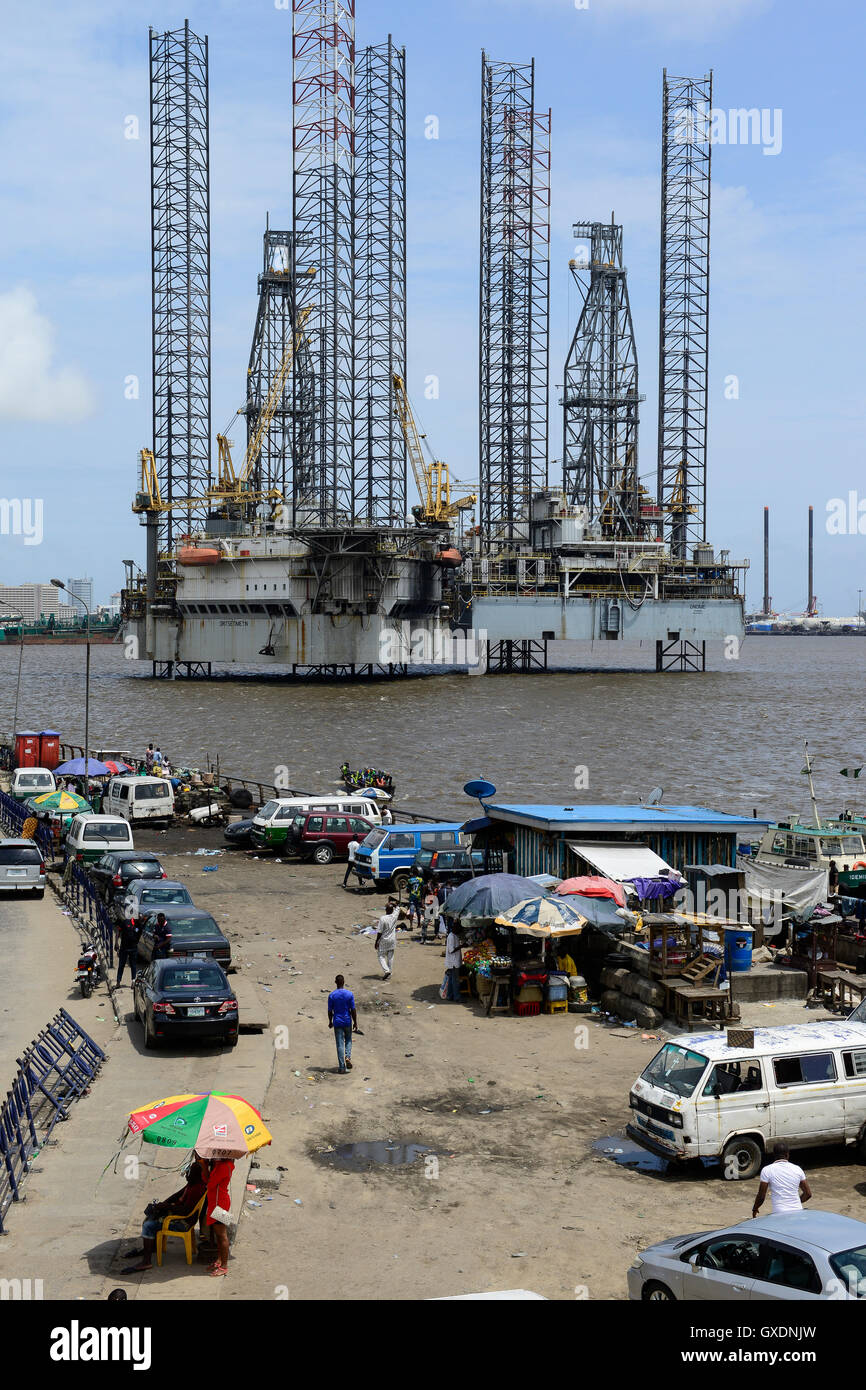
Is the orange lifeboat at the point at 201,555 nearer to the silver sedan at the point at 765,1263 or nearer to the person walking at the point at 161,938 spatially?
the person walking at the point at 161,938

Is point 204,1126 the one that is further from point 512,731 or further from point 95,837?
point 512,731

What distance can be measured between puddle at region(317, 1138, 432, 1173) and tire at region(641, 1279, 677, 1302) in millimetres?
4252

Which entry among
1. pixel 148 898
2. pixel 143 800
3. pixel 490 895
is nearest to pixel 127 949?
pixel 148 898

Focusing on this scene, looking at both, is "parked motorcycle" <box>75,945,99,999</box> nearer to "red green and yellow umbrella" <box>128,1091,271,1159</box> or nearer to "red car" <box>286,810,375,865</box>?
"red green and yellow umbrella" <box>128,1091,271,1159</box>

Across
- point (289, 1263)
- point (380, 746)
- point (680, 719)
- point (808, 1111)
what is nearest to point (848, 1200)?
point (808, 1111)

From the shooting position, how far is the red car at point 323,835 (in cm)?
3441

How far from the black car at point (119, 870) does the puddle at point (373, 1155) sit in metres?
12.8

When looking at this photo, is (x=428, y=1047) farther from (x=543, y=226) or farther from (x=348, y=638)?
(x=543, y=226)

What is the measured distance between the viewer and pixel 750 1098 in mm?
13883

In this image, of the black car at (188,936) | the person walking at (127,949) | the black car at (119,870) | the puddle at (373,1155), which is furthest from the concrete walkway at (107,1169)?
the black car at (119,870)

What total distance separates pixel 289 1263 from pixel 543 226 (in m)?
127

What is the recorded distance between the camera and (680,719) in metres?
85.3

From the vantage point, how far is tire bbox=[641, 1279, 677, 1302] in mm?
9727
